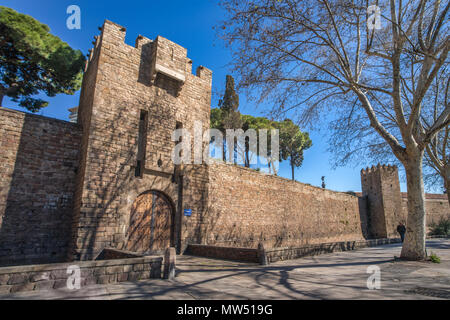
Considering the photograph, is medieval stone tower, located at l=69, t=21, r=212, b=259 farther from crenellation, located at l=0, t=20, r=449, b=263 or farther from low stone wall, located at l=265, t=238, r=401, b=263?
low stone wall, located at l=265, t=238, r=401, b=263

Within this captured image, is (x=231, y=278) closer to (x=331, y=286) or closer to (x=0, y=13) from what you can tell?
(x=331, y=286)

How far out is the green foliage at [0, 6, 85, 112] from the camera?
12953mm

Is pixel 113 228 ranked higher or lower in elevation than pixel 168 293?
higher

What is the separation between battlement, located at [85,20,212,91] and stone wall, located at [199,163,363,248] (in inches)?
190

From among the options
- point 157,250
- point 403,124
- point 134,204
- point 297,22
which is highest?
point 297,22

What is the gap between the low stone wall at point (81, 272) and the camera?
4.24 meters

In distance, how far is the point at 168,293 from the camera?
14.5 ft

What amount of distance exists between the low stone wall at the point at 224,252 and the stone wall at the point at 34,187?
4467 millimetres

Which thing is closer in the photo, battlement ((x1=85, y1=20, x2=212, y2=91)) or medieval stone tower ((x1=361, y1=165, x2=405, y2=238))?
battlement ((x1=85, y1=20, x2=212, y2=91))

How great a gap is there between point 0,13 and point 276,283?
1719 cm

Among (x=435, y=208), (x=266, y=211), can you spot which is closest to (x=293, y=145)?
(x=435, y=208)

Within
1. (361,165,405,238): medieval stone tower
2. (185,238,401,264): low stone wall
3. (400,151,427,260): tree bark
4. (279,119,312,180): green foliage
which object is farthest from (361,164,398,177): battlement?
(400,151,427,260): tree bark

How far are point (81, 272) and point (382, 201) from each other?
2573cm
